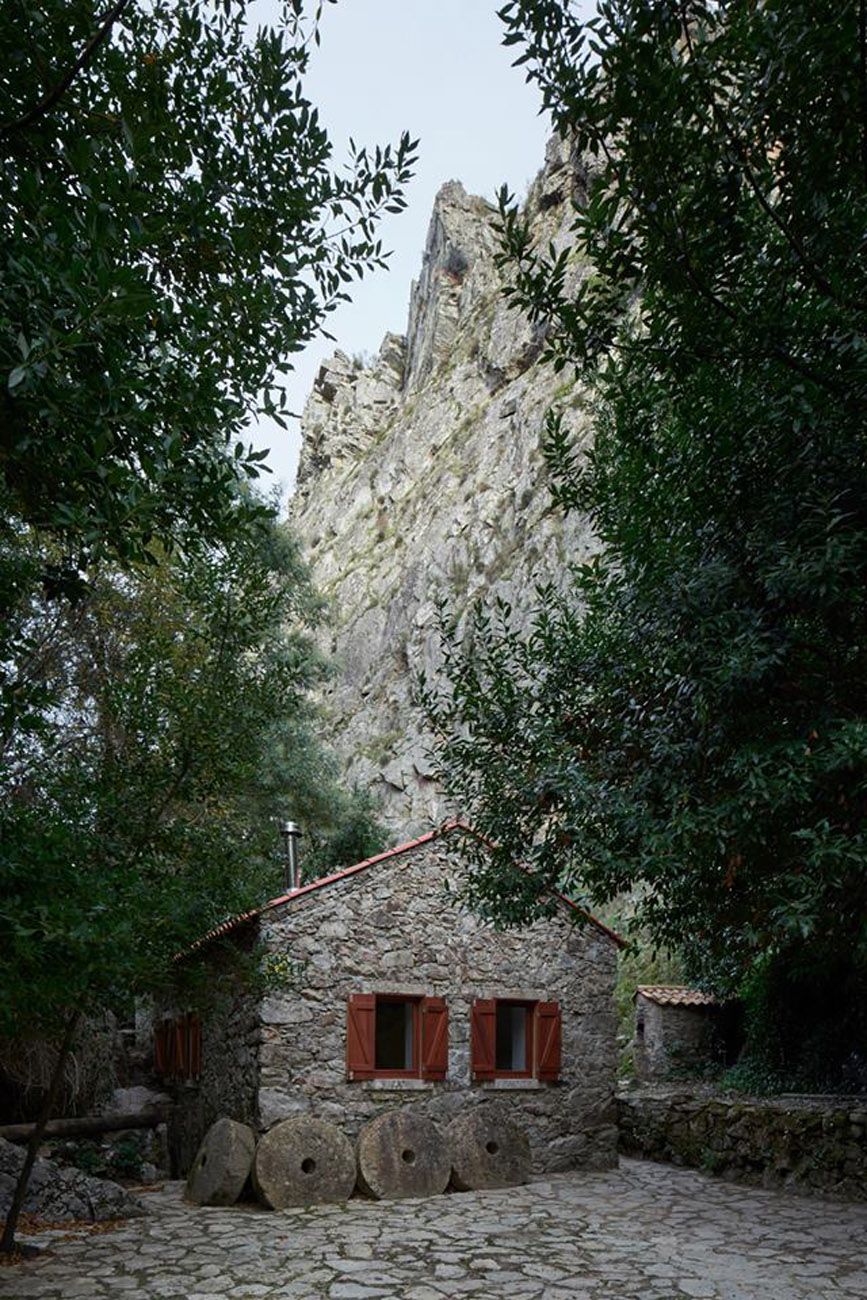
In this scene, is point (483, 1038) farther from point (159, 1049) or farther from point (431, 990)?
point (159, 1049)

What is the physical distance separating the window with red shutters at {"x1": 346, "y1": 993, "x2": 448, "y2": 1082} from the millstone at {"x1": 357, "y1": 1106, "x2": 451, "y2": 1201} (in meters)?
0.67

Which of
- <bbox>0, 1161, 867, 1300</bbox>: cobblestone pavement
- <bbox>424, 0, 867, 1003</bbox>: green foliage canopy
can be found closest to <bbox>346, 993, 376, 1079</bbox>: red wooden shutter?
<bbox>0, 1161, 867, 1300</bbox>: cobblestone pavement

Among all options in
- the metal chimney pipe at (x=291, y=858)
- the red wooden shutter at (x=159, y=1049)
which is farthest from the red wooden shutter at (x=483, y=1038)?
the red wooden shutter at (x=159, y=1049)

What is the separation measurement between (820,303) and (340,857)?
16.6 metres

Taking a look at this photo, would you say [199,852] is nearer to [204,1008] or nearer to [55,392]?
[204,1008]

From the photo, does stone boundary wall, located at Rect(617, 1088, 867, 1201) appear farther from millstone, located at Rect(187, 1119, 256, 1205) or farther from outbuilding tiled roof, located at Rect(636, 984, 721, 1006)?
millstone, located at Rect(187, 1119, 256, 1205)

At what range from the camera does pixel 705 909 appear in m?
7.73

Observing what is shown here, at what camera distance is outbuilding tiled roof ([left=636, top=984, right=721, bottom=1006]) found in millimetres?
20456

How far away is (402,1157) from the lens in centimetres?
1129

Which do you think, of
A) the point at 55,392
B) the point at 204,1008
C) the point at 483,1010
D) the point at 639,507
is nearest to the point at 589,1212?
the point at 483,1010

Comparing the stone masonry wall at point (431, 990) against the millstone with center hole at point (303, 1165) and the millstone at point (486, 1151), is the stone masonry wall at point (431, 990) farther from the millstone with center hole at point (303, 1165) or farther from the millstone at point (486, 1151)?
the millstone with center hole at point (303, 1165)

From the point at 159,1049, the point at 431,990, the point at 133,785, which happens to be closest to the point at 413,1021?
the point at 431,990

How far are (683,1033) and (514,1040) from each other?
8.94 metres

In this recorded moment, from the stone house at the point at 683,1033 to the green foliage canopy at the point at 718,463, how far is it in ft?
46.2
